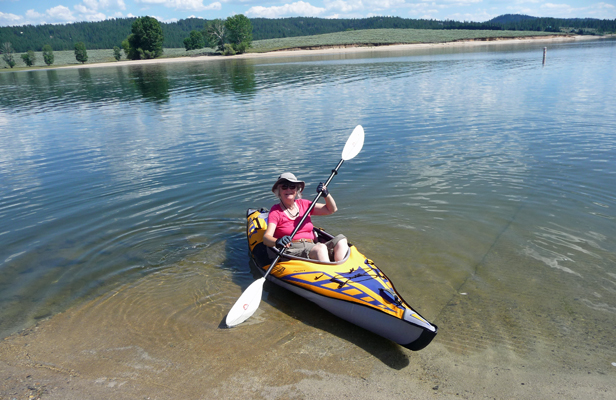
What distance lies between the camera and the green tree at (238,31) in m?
91.3

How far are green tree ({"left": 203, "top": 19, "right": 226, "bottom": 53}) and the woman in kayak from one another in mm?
95886

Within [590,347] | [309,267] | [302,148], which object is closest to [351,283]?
[309,267]

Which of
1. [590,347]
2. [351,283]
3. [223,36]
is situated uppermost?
[223,36]

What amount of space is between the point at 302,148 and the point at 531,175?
6.03 metres

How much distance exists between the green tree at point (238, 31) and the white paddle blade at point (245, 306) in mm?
92356

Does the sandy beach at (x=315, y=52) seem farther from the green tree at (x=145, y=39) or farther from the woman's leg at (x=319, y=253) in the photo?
the woman's leg at (x=319, y=253)

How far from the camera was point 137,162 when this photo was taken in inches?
475

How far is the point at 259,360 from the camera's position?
15.0 ft

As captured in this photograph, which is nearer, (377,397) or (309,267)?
(377,397)

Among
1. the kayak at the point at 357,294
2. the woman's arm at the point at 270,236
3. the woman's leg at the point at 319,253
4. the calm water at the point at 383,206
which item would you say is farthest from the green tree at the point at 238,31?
the kayak at the point at 357,294

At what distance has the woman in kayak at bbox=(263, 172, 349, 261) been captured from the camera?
564 cm

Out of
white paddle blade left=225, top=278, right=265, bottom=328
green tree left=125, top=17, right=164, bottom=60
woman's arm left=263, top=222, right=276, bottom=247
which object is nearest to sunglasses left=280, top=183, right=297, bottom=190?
woman's arm left=263, top=222, right=276, bottom=247

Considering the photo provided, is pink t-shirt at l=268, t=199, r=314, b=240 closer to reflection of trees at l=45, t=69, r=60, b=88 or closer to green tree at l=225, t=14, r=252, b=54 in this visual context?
reflection of trees at l=45, t=69, r=60, b=88

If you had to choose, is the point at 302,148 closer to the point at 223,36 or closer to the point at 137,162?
the point at 137,162
